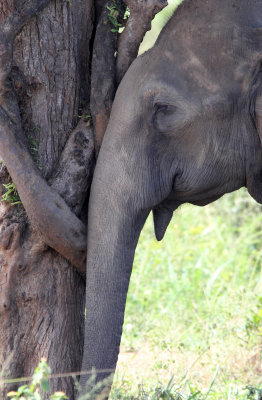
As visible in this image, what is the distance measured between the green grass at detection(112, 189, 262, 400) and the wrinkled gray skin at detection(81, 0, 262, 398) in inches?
17.9

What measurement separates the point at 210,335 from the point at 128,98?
235cm

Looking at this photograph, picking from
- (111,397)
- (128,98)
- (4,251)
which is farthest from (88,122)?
(111,397)

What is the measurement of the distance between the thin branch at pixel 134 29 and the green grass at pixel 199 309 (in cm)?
70

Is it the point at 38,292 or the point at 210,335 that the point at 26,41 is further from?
the point at 210,335

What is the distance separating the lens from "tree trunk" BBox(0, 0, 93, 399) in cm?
281

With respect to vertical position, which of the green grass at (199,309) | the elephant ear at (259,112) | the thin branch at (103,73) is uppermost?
the thin branch at (103,73)

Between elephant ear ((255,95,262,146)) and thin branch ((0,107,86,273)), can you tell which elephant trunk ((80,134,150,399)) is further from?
elephant ear ((255,95,262,146))

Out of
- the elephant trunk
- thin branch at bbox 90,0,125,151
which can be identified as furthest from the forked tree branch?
thin branch at bbox 90,0,125,151

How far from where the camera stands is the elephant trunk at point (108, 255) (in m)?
2.71

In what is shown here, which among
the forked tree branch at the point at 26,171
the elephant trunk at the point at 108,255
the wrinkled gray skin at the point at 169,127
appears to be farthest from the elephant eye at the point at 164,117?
the forked tree branch at the point at 26,171

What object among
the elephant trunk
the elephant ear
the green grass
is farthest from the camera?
the green grass

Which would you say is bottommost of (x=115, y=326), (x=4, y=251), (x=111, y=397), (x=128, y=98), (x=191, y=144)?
(x=111, y=397)

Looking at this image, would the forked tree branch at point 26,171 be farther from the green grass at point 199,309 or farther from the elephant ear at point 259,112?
the elephant ear at point 259,112

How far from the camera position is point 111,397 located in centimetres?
330
